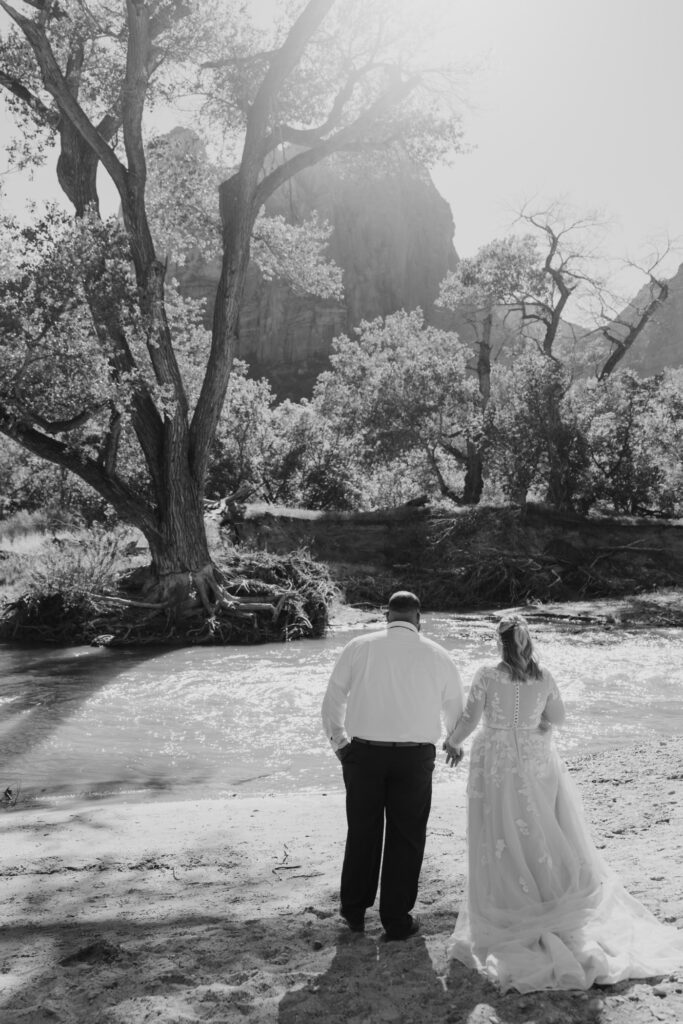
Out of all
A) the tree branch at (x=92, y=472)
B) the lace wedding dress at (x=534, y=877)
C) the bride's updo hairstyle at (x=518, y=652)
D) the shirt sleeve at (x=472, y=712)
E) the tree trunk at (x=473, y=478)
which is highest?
the tree trunk at (x=473, y=478)

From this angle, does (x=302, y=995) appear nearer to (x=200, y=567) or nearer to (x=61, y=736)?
(x=61, y=736)

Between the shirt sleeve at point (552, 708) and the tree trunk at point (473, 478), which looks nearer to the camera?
the shirt sleeve at point (552, 708)

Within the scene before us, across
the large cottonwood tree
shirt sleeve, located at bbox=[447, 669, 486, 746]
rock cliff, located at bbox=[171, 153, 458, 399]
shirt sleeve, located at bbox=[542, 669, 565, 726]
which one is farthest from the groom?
rock cliff, located at bbox=[171, 153, 458, 399]

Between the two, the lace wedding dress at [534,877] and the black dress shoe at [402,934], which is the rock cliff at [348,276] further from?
the black dress shoe at [402,934]

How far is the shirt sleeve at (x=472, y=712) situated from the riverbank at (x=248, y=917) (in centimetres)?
92

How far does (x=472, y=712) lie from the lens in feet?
15.2

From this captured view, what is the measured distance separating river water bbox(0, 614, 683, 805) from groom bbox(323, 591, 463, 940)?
3.11m

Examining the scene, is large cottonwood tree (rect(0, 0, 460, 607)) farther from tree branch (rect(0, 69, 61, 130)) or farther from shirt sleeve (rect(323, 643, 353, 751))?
shirt sleeve (rect(323, 643, 353, 751))

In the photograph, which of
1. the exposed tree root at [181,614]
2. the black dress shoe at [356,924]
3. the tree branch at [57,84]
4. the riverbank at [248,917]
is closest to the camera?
the riverbank at [248,917]

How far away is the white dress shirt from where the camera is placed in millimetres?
4395

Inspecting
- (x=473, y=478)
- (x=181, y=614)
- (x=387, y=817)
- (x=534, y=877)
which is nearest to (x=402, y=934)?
(x=387, y=817)

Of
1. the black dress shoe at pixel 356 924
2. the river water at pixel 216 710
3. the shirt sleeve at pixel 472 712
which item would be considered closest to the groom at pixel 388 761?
the black dress shoe at pixel 356 924

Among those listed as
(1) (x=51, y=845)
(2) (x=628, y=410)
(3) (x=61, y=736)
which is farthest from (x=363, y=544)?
(1) (x=51, y=845)

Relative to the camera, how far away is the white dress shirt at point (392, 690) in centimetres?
439
